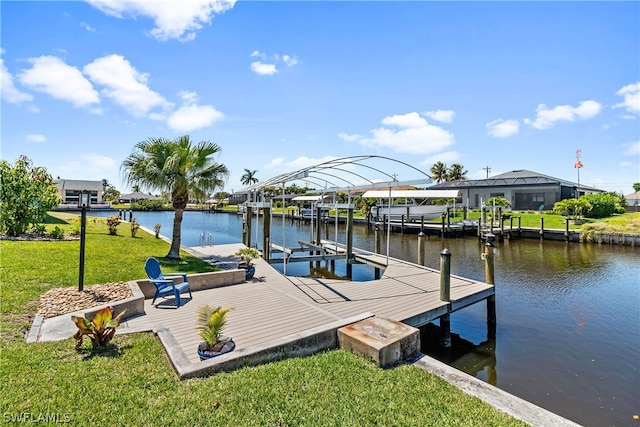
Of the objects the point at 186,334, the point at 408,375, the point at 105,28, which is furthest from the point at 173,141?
the point at 408,375

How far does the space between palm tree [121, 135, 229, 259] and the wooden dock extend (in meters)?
4.06

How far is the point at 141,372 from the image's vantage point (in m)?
3.89

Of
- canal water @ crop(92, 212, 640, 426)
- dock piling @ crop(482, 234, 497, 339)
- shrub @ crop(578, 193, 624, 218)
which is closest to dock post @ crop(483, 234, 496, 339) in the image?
dock piling @ crop(482, 234, 497, 339)

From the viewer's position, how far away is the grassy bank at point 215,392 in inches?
124

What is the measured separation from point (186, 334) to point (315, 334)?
7.65ft

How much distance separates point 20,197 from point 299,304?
13.5 m

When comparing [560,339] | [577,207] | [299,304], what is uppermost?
[577,207]

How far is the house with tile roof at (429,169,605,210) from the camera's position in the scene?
39125 millimetres

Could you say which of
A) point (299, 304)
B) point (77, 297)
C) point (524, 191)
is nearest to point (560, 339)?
point (299, 304)

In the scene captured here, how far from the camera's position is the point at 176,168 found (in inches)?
450

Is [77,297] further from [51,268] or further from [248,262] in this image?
[248,262]

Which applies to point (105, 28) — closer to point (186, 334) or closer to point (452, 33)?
point (186, 334)

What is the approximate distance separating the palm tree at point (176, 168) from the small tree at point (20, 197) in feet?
16.5

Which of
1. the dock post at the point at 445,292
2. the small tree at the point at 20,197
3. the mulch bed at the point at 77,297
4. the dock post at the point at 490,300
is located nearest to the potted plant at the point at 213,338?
the mulch bed at the point at 77,297
